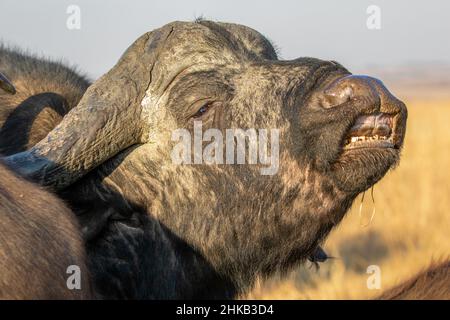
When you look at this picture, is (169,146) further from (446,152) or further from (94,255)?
(446,152)

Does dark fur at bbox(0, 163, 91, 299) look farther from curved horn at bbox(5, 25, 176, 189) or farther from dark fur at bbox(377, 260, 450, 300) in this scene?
dark fur at bbox(377, 260, 450, 300)

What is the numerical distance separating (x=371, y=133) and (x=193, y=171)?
1067 mm

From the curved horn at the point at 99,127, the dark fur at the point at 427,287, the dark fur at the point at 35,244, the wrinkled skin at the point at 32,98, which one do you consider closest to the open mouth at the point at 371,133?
the dark fur at the point at 427,287

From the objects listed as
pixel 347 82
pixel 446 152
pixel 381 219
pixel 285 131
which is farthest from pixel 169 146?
pixel 446 152

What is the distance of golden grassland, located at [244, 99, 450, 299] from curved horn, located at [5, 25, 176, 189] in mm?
1350

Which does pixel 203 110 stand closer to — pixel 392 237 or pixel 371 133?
pixel 371 133

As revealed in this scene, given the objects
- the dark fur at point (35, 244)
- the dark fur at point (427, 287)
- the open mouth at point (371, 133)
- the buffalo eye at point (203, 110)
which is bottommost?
the dark fur at point (427, 287)

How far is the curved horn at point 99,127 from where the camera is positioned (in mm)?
6512

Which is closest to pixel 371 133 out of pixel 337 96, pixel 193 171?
pixel 337 96

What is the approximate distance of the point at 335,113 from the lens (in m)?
6.36

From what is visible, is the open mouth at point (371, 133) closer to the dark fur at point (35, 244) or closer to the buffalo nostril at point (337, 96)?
the buffalo nostril at point (337, 96)

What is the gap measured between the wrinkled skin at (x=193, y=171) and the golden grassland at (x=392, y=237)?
0.53 meters

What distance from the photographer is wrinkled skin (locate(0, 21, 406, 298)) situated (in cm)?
657

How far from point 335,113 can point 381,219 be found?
7.43 meters
